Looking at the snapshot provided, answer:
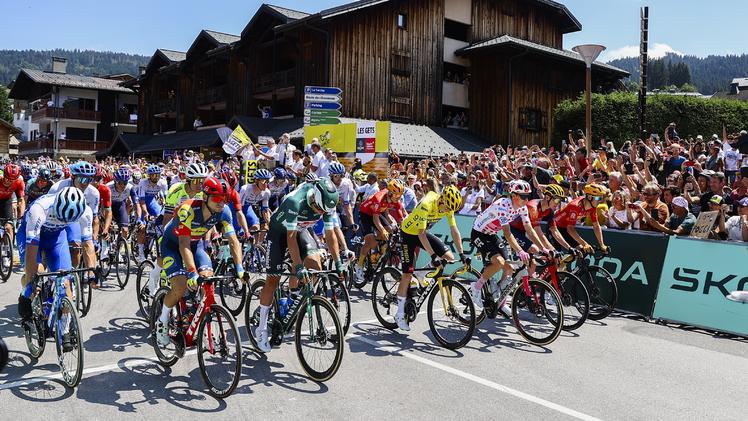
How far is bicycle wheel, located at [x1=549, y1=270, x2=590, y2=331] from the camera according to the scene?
8516mm

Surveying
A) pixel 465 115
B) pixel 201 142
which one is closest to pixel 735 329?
pixel 465 115

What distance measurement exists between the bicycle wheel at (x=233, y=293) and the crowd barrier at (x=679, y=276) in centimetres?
602

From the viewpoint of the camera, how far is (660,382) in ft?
21.1

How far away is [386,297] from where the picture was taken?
857 cm

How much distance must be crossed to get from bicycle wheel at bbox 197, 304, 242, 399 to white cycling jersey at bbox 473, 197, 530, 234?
422cm

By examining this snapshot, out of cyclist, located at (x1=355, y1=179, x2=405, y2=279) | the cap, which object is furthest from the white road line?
the cap

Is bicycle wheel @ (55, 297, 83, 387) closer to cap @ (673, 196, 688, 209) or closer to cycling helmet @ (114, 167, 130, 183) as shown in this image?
cycling helmet @ (114, 167, 130, 183)

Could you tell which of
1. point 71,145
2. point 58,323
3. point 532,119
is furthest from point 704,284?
point 71,145

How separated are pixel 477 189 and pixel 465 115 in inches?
903

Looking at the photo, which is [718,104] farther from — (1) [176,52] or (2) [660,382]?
(1) [176,52]

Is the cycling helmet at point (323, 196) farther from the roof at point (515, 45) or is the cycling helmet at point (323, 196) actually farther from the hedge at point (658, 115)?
the roof at point (515, 45)

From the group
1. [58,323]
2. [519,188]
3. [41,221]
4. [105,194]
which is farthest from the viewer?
[105,194]

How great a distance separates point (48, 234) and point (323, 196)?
9.95 feet

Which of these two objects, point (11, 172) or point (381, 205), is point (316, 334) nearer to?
point (381, 205)
